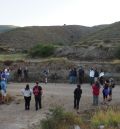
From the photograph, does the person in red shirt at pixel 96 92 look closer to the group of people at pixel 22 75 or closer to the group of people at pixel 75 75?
the group of people at pixel 75 75

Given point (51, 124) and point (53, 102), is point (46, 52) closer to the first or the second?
point (53, 102)

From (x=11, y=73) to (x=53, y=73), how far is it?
3.83 meters

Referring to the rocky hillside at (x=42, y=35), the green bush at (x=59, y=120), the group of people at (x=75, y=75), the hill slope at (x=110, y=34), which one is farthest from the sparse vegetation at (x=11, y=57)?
the rocky hillside at (x=42, y=35)

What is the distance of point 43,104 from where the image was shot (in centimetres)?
3134

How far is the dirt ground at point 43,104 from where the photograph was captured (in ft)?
84.9

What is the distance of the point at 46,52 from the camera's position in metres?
63.2

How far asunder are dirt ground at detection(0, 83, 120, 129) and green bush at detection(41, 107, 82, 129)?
5.59 ft

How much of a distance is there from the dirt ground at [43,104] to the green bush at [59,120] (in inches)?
67.1

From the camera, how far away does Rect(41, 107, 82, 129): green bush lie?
73.0ft

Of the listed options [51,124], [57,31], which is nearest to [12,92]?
[51,124]

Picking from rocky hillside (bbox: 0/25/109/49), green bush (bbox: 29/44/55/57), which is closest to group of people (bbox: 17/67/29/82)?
green bush (bbox: 29/44/55/57)

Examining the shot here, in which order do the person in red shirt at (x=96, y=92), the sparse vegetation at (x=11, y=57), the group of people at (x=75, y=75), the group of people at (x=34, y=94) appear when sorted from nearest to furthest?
the group of people at (x=34, y=94), the person in red shirt at (x=96, y=92), the group of people at (x=75, y=75), the sparse vegetation at (x=11, y=57)

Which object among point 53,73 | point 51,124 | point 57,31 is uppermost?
point 57,31

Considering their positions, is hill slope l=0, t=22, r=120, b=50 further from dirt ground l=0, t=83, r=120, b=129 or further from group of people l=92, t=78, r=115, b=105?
group of people l=92, t=78, r=115, b=105
